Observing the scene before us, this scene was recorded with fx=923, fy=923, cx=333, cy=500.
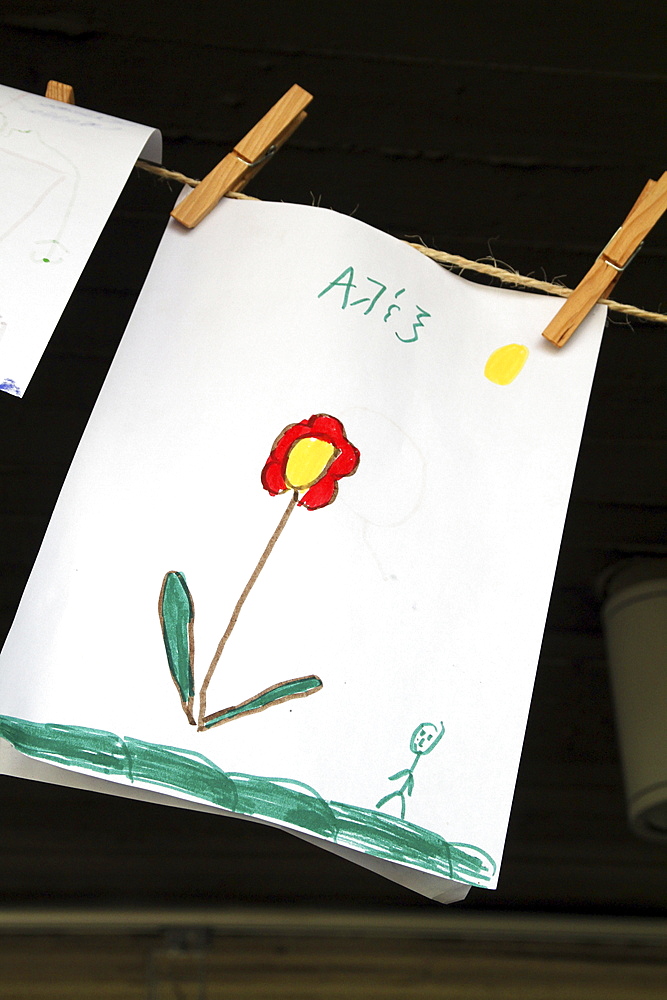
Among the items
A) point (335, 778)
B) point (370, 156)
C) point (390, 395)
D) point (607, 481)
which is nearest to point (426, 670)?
point (335, 778)

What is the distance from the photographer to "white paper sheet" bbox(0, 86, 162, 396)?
0.64m

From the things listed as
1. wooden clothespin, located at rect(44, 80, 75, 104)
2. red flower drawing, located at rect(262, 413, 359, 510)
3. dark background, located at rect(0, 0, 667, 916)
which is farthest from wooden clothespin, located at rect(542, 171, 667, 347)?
wooden clothespin, located at rect(44, 80, 75, 104)

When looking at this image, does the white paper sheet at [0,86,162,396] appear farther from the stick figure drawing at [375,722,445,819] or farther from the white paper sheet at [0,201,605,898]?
the stick figure drawing at [375,722,445,819]

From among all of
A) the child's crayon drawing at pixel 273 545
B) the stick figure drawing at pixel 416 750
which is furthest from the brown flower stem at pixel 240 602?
the stick figure drawing at pixel 416 750

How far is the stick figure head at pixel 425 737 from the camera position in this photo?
63 cm

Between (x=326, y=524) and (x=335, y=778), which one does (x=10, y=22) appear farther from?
(x=335, y=778)

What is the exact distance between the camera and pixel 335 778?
0.61 metres

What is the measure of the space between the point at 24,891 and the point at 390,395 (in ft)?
5.51

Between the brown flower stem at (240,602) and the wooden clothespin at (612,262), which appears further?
the wooden clothespin at (612,262)

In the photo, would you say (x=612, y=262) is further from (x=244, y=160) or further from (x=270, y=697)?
(x=270, y=697)

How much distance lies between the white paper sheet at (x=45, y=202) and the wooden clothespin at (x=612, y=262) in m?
0.37

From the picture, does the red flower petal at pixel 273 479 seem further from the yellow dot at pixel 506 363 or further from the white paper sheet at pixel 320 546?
the yellow dot at pixel 506 363

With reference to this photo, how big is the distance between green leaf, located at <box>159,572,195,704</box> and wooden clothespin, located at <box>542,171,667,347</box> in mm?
358

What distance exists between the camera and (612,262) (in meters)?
0.77
